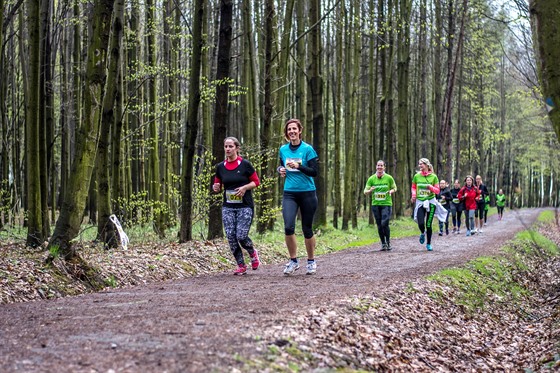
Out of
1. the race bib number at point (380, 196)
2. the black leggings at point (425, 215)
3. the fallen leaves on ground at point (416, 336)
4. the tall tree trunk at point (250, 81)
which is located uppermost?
the tall tree trunk at point (250, 81)

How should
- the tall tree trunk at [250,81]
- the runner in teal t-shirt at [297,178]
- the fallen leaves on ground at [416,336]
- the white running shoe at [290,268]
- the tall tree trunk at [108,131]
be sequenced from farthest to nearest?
1. the tall tree trunk at [250,81]
2. the tall tree trunk at [108,131]
3. the white running shoe at [290,268]
4. the runner in teal t-shirt at [297,178]
5. the fallen leaves on ground at [416,336]

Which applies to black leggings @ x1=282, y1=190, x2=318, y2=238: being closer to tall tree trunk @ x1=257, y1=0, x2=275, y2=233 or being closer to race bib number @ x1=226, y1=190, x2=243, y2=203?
race bib number @ x1=226, y1=190, x2=243, y2=203

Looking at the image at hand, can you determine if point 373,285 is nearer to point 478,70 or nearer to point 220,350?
point 220,350

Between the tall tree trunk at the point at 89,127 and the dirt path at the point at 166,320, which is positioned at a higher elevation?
the tall tree trunk at the point at 89,127

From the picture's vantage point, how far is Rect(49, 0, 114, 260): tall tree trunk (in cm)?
944

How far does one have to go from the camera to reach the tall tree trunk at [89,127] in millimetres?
9438

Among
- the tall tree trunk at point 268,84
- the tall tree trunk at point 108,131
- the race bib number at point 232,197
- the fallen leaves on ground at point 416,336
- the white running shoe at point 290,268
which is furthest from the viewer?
the tall tree trunk at point 268,84

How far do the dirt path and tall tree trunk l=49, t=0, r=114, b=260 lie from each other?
1471mm

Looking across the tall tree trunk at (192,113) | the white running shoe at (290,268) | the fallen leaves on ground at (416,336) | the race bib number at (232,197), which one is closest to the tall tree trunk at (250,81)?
the tall tree trunk at (192,113)

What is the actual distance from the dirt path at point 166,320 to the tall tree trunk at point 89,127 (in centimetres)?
147

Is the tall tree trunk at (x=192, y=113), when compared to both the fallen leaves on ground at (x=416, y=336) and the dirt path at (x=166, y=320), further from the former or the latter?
the fallen leaves on ground at (x=416, y=336)

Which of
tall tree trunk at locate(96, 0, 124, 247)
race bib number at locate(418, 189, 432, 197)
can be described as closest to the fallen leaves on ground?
race bib number at locate(418, 189, 432, 197)

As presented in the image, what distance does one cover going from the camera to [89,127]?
372 inches

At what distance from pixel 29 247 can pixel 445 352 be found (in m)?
9.11
